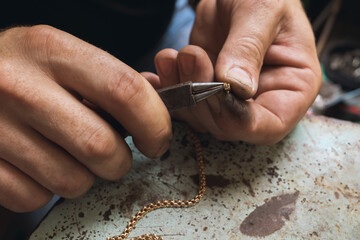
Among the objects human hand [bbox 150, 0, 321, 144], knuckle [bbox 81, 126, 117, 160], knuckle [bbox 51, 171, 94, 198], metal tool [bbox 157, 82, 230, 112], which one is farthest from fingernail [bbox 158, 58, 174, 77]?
knuckle [bbox 51, 171, 94, 198]

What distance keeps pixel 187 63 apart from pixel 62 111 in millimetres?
365

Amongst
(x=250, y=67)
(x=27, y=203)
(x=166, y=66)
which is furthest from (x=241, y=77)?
(x=27, y=203)

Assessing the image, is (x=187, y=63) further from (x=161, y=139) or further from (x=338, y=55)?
(x=338, y=55)

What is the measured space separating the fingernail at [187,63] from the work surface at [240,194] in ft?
1.02

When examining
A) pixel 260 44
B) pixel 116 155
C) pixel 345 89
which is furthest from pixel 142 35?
pixel 345 89

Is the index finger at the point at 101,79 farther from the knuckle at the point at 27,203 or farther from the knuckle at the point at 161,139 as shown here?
the knuckle at the point at 27,203

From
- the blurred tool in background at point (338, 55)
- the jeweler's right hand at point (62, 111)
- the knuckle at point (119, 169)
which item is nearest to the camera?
the jeweler's right hand at point (62, 111)

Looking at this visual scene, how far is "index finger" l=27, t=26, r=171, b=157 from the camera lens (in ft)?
2.39

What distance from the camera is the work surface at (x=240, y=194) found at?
847 mm

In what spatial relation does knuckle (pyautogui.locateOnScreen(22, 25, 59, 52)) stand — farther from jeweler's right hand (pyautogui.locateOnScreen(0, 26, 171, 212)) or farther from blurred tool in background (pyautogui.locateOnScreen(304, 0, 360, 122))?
blurred tool in background (pyautogui.locateOnScreen(304, 0, 360, 122))

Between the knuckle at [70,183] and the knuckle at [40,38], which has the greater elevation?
the knuckle at [40,38]

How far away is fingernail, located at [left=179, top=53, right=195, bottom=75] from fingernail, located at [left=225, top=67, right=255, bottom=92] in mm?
104

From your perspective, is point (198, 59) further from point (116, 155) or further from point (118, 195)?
point (118, 195)

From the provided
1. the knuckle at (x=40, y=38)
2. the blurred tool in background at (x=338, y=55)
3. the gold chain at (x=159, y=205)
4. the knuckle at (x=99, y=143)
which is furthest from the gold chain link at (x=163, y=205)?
the blurred tool in background at (x=338, y=55)
